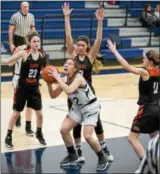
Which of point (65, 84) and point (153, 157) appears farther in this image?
point (65, 84)

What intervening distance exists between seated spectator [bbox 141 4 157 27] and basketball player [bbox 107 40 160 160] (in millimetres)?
9814

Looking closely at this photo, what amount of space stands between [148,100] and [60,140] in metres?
1.78

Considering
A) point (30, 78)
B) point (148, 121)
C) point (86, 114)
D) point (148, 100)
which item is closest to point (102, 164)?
point (86, 114)

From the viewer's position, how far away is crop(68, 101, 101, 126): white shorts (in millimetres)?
5520

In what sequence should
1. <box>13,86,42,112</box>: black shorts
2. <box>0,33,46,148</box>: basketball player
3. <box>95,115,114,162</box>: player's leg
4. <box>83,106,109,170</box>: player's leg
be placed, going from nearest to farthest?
<box>83,106,109,170</box>: player's leg → <box>95,115,114,162</box>: player's leg → <box>0,33,46,148</box>: basketball player → <box>13,86,42,112</box>: black shorts

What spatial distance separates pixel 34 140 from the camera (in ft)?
22.3

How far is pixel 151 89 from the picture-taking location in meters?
5.42

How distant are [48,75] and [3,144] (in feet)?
4.96

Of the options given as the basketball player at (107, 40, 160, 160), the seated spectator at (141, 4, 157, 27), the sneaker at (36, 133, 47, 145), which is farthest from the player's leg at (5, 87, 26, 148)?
the seated spectator at (141, 4, 157, 27)

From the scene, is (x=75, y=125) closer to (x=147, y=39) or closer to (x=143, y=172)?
(x=143, y=172)

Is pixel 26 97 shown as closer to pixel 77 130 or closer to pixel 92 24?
pixel 77 130

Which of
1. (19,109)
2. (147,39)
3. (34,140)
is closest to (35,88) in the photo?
(19,109)

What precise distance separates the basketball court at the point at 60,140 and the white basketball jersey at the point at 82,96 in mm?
752

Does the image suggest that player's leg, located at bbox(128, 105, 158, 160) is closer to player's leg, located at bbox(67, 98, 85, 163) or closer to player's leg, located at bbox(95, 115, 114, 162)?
player's leg, located at bbox(95, 115, 114, 162)
